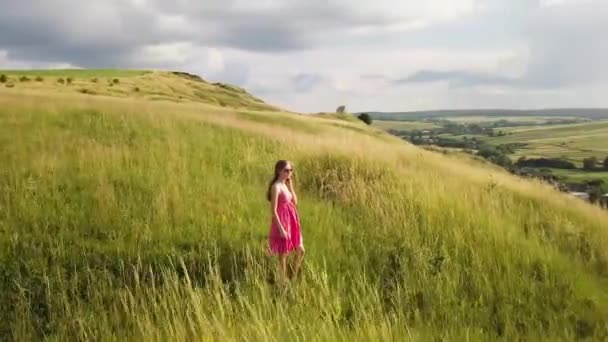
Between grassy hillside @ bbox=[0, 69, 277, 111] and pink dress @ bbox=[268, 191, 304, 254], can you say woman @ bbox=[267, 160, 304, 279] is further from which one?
grassy hillside @ bbox=[0, 69, 277, 111]

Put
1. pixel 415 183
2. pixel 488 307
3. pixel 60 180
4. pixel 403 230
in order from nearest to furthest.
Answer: pixel 488 307 < pixel 403 230 < pixel 60 180 < pixel 415 183

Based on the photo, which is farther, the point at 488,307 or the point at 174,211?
the point at 174,211

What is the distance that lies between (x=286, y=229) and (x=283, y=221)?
0.13 meters

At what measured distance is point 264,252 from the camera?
26.9 ft

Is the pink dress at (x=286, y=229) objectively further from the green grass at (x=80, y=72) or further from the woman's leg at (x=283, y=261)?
the green grass at (x=80, y=72)

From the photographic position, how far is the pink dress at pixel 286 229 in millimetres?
7914

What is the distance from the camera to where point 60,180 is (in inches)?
444

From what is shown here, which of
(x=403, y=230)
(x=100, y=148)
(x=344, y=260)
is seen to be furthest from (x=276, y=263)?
(x=100, y=148)

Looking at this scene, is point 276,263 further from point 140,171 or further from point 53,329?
point 140,171

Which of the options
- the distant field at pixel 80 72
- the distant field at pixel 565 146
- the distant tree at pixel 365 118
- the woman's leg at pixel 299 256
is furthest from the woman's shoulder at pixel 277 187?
the distant tree at pixel 365 118

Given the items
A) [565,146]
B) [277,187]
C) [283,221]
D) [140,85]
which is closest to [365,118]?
[140,85]

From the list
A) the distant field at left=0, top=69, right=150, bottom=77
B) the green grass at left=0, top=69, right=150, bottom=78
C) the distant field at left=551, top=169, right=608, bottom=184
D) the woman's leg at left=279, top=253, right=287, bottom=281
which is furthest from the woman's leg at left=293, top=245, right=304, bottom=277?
the distant field at left=0, top=69, right=150, bottom=77

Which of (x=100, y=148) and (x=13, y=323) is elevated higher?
(x=100, y=148)

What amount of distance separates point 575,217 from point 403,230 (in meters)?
4.43
